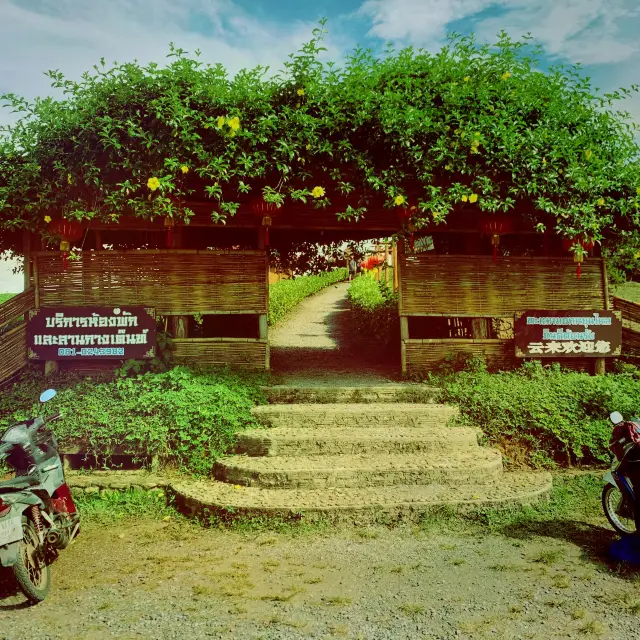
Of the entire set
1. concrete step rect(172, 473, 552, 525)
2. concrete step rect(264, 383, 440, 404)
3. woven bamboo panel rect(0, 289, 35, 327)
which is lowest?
concrete step rect(172, 473, 552, 525)

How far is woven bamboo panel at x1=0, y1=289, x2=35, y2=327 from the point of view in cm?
767

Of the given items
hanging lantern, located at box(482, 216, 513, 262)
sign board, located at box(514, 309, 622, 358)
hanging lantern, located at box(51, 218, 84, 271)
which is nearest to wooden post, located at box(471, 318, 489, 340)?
sign board, located at box(514, 309, 622, 358)

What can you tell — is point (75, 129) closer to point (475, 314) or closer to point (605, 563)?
point (475, 314)

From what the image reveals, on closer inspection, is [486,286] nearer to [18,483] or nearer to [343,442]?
[343,442]

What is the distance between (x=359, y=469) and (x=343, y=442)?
610mm

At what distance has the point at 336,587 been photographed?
4.16 m

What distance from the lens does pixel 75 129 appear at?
714cm

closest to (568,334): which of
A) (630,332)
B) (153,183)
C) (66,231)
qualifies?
(630,332)

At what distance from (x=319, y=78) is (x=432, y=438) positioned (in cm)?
464

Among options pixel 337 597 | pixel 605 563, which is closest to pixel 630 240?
pixel 605 563

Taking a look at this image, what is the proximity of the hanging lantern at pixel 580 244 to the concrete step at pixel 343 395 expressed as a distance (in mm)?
2630

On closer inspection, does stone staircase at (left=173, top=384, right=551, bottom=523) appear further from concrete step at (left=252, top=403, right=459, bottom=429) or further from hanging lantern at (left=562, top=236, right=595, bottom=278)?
hanging lantern at (left=562, top=236, right=595, bottom=278)

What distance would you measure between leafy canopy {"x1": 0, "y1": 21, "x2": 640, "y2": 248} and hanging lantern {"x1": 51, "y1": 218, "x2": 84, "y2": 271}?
173mm

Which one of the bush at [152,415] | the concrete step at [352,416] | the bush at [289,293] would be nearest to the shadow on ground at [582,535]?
the concrete step at [352,416]
